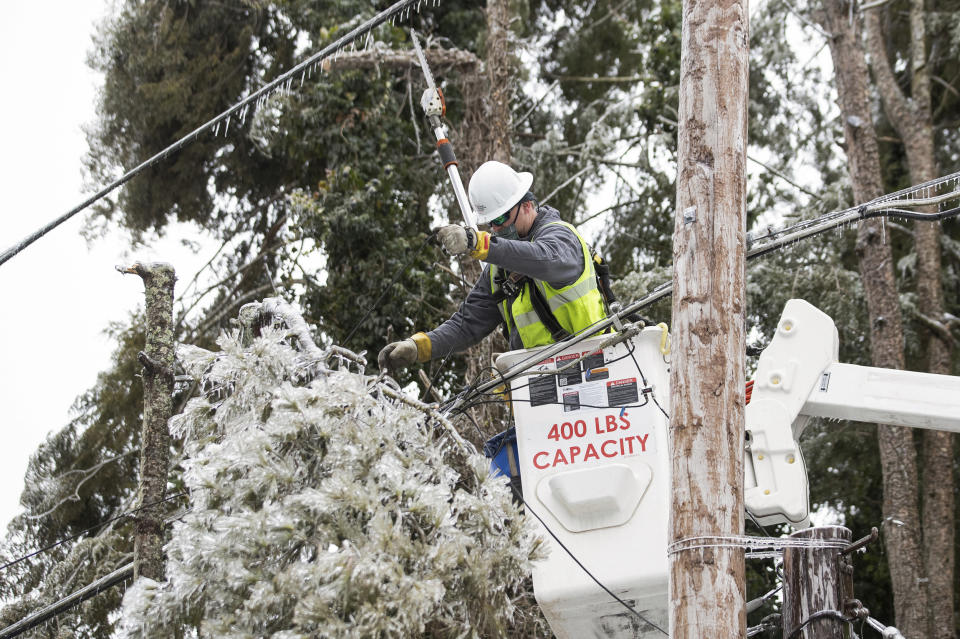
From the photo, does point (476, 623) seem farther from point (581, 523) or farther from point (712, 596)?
point (581, 523)

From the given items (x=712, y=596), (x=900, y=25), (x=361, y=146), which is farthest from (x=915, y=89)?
(x=712, y=596)

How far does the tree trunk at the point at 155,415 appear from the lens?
16.4 feet

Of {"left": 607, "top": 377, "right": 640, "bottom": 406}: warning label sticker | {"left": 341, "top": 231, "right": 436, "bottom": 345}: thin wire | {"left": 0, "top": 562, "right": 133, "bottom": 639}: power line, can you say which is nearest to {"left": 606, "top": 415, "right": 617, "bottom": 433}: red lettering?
{"left": 607, "top": 377, "right": 640, "bottom": 406}: warning label sticker

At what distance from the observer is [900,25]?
50.2ft

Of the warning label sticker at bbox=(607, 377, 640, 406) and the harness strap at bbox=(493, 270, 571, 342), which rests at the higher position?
the harness strap at bbox=(493, 270, 571, 342)

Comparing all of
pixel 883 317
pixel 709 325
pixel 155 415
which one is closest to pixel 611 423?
pixel 709 325

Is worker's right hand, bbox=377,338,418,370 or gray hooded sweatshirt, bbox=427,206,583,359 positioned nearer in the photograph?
gray hooded sweatshirt, bbox=427,206,583,359

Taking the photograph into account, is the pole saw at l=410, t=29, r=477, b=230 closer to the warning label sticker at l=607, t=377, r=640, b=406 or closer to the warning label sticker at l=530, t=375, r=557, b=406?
the warning label sticker at l=530, t=375, r=557, b=406

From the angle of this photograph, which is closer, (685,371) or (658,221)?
(685,371)

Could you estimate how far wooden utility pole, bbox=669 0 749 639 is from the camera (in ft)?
12.2

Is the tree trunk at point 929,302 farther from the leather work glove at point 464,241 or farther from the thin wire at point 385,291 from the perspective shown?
the leather work glove at point 464,241

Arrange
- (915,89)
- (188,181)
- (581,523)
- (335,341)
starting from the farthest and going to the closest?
1. (188,181)
2. (915,89)
3. (335,341)
4. (581,523)

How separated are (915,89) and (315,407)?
11.5m

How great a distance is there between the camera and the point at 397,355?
548cm
